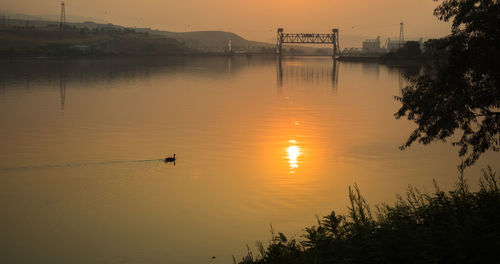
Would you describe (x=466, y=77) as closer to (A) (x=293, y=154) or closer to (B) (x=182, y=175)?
(B) (x=182, y=175)

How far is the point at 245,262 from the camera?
1385 centimetres

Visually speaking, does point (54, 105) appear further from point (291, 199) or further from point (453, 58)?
point (453, 58)

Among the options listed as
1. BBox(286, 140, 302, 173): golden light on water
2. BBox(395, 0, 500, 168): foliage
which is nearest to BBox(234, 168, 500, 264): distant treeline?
BBox(395, 0, 500, 168): foliage

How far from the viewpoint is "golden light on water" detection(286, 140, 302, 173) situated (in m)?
28.2

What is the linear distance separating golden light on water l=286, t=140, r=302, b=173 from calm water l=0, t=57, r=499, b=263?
0.18 feet

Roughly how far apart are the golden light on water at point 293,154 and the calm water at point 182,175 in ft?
0.18

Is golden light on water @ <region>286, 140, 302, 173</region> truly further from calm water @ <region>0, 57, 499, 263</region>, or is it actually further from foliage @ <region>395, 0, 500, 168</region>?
foliage @ <region>395, 0, 500, 168</region>

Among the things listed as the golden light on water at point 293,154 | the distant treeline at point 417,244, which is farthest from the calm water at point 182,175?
the distant treeline at point 417,244

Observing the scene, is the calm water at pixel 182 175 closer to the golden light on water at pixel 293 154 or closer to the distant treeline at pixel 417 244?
the golden light on water at pixel 293 154

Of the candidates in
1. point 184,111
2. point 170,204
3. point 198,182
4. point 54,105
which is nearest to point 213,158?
point 198,182

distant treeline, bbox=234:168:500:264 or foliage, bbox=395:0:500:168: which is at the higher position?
foliage, bbox=395:0:500:168

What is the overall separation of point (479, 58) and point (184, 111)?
3902 cm

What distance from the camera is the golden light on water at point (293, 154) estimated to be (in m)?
28.2

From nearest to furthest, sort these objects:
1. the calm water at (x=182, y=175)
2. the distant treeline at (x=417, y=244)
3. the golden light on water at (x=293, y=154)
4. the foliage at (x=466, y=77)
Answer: the distant treeline at (x=417, y=244)
the foliage at (x=466, y=77)
the calm water at (x=182, y=175)
the golden light on water at (x=293, y=154)
